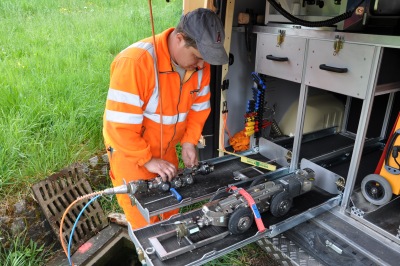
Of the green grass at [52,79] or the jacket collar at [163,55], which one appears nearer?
the jacket collar at [163,55]

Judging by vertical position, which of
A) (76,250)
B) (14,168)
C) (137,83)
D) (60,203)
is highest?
(137,83)

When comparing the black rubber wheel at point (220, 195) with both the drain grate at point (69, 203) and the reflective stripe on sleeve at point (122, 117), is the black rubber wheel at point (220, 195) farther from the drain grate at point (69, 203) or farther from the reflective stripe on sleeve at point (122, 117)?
the drain grate at point (69, 203)

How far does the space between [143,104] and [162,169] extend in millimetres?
442

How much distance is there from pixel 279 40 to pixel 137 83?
4.01 feet

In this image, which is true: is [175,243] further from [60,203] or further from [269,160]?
[60,203]

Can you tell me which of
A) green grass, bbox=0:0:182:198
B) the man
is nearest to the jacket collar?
the man

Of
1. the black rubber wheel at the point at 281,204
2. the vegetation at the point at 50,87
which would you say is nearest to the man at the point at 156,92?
the black rubber wheel at the point at 281,204

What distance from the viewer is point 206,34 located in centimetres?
175

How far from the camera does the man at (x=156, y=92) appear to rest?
181 cm

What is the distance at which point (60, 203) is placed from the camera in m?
2.98

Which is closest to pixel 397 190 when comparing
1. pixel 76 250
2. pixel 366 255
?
pixel 366 255

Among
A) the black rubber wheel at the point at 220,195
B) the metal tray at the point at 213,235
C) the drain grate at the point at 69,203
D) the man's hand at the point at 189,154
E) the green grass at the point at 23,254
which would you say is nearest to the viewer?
the metal tray at the point at 213,235

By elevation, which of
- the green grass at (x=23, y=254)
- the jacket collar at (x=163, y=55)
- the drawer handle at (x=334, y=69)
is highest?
the jacket collar at (x=163, y=55)

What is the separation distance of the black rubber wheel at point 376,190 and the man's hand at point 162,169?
4.50ft
